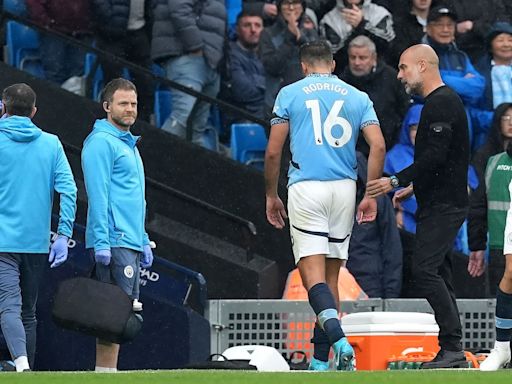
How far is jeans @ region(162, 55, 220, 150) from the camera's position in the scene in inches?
650

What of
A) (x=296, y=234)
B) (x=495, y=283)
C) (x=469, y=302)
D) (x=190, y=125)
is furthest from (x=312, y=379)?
(x=190, y=125)

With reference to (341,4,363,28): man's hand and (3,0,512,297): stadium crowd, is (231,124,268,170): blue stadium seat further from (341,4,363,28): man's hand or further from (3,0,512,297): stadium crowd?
(341,4,363,28): man's hand

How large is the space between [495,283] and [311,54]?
155 inches

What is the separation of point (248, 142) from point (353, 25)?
1512mm

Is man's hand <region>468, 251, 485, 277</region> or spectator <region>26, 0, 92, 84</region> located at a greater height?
spectator <region>26, 0, 92, 84</region>

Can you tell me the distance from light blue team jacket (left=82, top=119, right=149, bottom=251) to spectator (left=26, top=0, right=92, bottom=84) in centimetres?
475

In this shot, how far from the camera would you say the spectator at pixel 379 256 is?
49.2 feet

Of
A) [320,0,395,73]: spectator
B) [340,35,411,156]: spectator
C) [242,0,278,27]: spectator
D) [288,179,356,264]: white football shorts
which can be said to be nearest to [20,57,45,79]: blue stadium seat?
[242,0,278,27]: spectator

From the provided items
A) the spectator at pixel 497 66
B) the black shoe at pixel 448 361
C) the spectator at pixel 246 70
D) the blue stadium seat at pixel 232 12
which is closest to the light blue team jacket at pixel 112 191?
the black shoe at pixel 448 361

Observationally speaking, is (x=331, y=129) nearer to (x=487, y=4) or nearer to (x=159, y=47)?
(x=159, y=47)

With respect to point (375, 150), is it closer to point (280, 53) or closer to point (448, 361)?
point (448, 361)

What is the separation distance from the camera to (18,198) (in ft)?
39.8

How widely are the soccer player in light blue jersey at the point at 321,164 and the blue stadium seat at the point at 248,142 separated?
491 centimetres

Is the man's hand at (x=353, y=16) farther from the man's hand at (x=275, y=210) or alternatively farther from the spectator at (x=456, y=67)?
the man's hand at (x=275, y=210)
